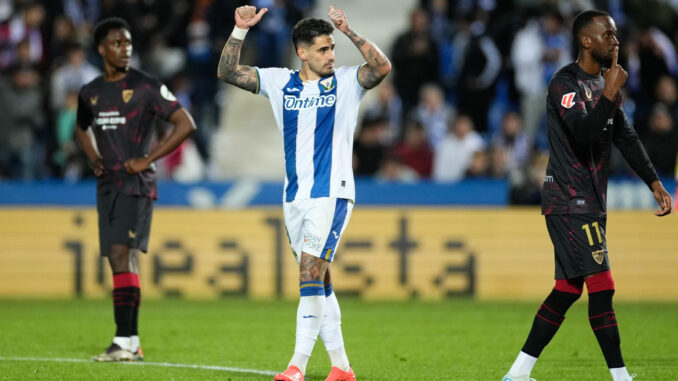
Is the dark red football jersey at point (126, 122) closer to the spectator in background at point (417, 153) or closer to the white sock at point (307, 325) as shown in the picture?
the white sock at point (307, 325)

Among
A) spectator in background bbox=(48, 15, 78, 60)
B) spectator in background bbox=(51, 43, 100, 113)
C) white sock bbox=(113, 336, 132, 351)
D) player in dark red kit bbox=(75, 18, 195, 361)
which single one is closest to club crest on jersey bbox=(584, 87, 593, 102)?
player in dark red kit bbox=(75, 18, 195, 361)

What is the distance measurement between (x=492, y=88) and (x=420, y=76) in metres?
1.21

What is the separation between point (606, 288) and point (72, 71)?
12.4 m

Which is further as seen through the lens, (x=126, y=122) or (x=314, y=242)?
(x=126, y=122)

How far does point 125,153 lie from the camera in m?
8.71

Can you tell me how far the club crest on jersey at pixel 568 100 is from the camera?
6719 mm

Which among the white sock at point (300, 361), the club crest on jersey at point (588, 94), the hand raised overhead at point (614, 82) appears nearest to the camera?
the hand raised overhead at point (614, 82)

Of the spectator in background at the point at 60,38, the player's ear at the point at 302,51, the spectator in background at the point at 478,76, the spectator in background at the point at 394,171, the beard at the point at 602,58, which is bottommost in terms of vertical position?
the spectator in background at the point at 394,171

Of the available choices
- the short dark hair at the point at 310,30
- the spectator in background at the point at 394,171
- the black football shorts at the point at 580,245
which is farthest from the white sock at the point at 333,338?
the spectator in background at the point at 394,171

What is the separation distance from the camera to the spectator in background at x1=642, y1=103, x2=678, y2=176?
15.9 meters

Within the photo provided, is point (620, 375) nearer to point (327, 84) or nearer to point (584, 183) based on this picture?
point (584, 183)

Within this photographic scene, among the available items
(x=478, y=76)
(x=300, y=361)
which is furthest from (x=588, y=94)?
(x=478, y=76)

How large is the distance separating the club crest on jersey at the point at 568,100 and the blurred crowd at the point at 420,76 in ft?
30.0

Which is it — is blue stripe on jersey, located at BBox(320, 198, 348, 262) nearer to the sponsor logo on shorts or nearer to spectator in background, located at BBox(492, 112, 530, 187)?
the sponsor logo on shorts
